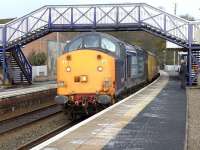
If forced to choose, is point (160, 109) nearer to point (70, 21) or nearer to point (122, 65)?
point (122, 65)

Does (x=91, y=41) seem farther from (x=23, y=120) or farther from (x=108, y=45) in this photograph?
(x=23, y=120)

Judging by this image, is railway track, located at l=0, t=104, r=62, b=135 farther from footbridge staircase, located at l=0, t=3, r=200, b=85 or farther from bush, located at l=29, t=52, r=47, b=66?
bush, located at l=29, t=52, r=47, b=66

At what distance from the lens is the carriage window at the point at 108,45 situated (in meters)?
19.9

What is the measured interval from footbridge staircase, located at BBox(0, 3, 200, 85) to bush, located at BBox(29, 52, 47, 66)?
2419 cm

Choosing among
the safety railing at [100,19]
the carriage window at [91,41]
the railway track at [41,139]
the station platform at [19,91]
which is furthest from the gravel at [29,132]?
the safety railing at [100,19]

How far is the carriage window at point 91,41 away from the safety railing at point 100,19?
18.9 m

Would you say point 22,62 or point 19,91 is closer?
point 19,91

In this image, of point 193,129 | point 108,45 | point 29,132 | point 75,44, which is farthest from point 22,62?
point 193,129

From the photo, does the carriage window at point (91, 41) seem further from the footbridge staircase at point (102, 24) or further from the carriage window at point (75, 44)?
the footbridge staircase at point (102, 24)

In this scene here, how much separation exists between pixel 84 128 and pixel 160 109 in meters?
6.28

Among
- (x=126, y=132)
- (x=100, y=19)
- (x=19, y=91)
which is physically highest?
(x=100, y=19)

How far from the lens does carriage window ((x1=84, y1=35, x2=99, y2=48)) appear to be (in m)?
19.9

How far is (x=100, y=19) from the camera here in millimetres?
40531

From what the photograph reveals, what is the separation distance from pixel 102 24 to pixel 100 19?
492 mm
